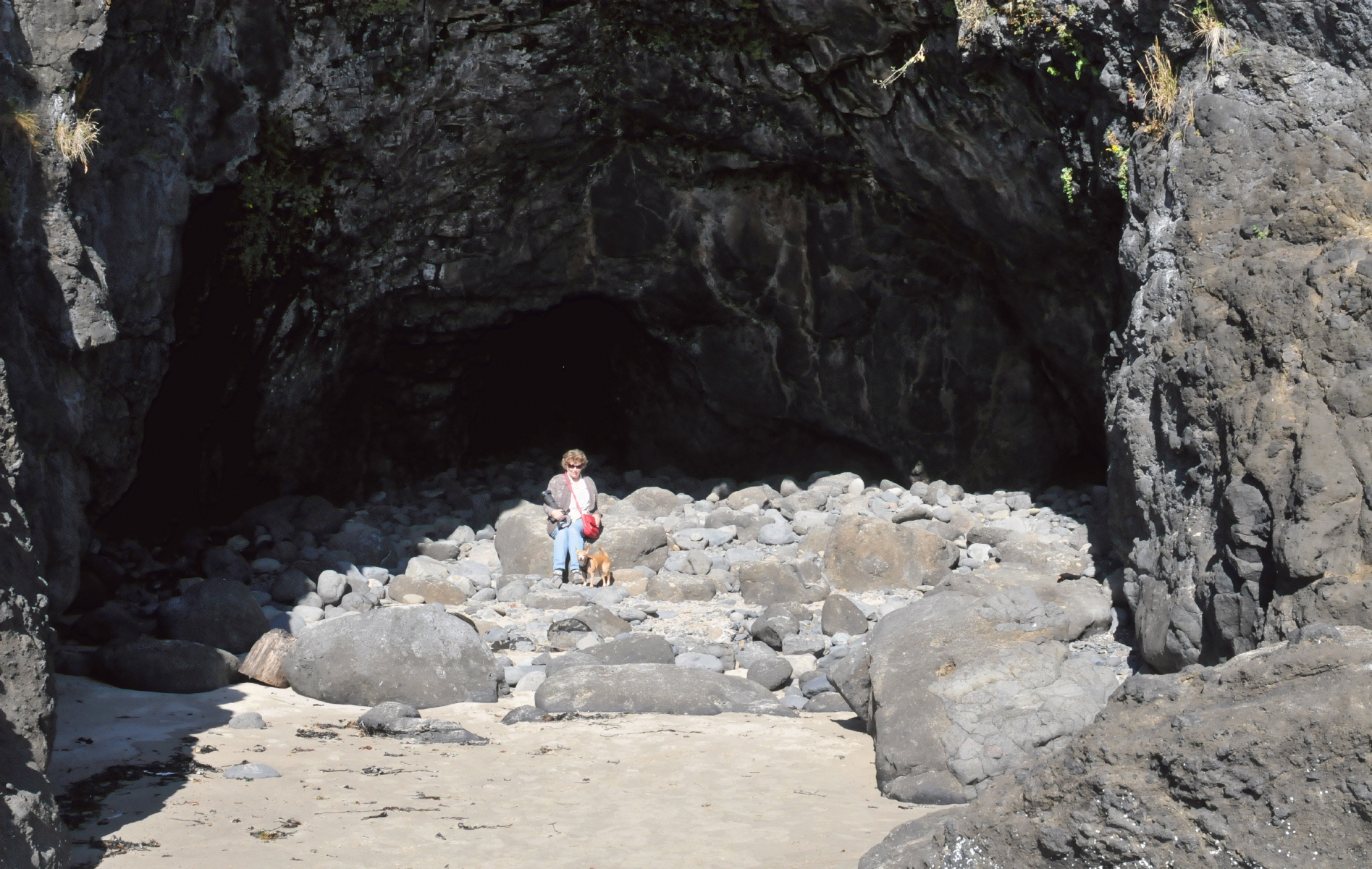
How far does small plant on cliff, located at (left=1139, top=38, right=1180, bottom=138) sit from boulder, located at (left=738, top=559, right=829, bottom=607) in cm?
392

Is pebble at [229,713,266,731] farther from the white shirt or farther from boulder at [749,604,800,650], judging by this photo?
the white shirt

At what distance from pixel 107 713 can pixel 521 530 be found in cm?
469

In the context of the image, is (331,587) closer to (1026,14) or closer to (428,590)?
(428,590)

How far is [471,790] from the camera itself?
209 inches

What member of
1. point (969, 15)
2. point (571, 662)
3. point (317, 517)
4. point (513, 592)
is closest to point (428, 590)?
point (513, 592)

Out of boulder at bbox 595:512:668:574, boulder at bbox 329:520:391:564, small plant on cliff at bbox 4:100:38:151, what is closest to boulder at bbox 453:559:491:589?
boulder at bbox 595:512:668:574

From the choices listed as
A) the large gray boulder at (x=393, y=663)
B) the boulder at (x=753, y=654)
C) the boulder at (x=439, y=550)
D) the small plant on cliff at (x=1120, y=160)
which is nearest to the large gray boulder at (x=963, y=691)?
the boulder at (x=753, y=654)

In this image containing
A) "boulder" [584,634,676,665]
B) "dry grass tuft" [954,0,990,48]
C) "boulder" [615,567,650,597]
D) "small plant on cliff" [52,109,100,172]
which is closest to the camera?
"small plant on cliff" [52,109,100,172]

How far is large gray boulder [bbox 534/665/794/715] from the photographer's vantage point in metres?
6.55

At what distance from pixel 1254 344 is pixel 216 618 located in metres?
6.34

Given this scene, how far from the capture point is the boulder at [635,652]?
7.40 m

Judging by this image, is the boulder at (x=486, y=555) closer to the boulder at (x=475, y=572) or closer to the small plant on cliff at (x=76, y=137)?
the boulder at (x=475, y=572)

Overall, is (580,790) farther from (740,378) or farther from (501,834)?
(740,378)

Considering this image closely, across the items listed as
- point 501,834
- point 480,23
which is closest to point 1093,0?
point 480,23
